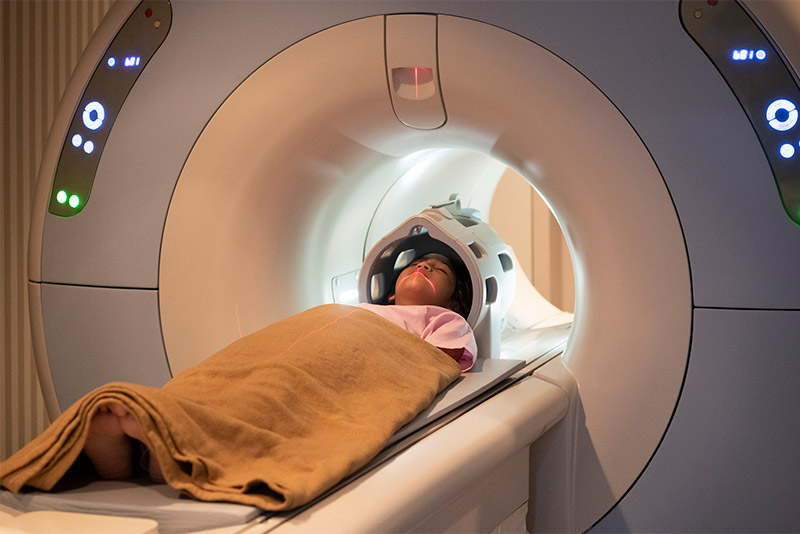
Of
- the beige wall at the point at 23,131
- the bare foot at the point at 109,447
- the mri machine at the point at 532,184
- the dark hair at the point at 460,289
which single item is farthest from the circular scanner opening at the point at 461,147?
the beige wall at the point at 23,131

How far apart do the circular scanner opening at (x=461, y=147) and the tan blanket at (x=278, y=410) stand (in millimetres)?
308

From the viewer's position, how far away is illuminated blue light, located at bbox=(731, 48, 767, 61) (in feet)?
4.57

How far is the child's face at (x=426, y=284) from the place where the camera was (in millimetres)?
1859

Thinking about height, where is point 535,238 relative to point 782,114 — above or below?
below

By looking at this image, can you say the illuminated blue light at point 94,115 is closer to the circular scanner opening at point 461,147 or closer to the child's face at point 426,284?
the circular scanner opening at point 461,147

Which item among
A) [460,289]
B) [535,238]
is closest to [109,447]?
[460,289]

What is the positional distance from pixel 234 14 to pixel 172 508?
3.63ft

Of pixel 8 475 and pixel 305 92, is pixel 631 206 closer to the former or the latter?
pixel 305 92

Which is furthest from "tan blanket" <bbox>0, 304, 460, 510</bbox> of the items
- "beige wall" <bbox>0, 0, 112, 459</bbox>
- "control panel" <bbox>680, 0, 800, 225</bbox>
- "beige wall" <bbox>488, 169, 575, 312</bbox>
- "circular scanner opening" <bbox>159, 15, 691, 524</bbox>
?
"beige wall" <bbox>488, 169, 575, 312</bbox>

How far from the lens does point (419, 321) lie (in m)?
1.76

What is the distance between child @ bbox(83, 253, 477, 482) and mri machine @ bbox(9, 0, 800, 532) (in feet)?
0.52

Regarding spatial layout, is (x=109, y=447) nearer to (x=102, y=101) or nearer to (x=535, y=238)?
(x=102, y=101)

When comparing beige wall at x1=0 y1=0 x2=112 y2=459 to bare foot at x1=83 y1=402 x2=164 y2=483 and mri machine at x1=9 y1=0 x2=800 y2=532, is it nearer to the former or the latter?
mri machine at x1=9 y1=0 x2=800 y2=532

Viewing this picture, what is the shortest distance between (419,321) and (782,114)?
793 millimetres
